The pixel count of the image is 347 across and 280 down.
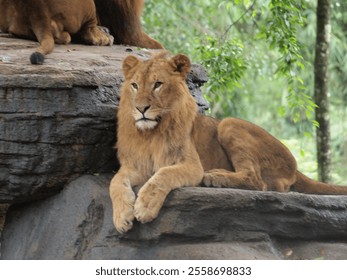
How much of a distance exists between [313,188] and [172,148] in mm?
1274

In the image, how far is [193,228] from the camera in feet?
17.1

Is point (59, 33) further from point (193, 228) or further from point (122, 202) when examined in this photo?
point (193, 228)

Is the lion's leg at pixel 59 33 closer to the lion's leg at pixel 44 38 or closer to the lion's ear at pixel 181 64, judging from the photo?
the lion's leg at pixel 44 38

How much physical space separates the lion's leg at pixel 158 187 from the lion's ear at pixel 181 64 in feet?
2.34

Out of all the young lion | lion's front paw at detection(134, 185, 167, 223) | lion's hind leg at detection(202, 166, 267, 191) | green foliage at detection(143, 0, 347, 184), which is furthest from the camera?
green foliage at detection(143, 0, 347, 184)

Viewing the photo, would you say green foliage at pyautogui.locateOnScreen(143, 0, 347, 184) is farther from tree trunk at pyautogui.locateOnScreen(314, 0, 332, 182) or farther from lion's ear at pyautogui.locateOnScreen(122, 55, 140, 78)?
lion's ear at pyautogui.locateOnScreen(122, 55, 140, 78)

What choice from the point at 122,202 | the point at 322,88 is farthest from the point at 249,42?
the point at 122,202

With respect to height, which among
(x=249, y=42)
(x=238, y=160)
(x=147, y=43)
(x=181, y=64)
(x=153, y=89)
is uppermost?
(x=181, y=64)

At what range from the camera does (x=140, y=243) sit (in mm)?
5188

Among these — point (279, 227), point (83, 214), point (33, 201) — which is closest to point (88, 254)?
point (83, 214)

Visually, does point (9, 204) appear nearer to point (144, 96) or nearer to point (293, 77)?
point (144, 96)

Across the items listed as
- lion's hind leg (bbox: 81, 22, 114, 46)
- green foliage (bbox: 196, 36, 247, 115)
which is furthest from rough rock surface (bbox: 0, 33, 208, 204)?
green foliage (bbox: 196, 36, 247, 115)

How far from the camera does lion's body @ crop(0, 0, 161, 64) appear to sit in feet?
21.4

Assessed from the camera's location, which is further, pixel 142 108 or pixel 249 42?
pixel 249 42
